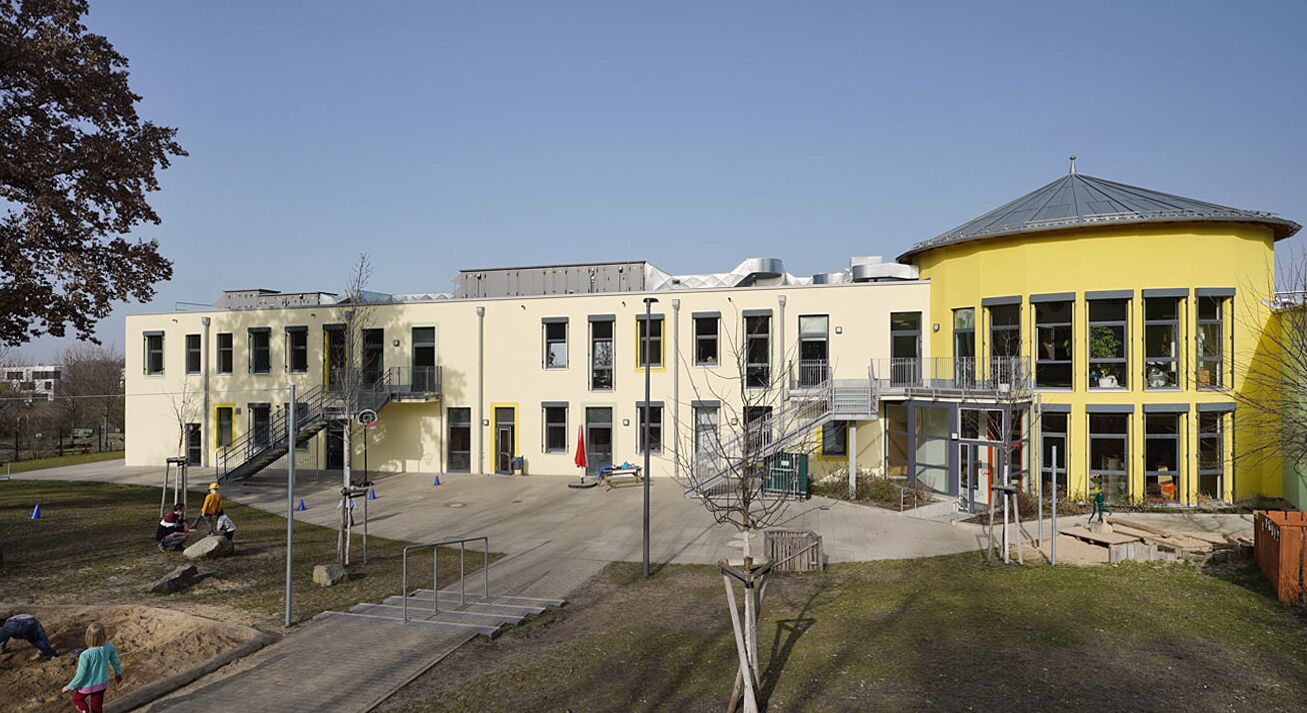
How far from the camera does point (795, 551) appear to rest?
1555 centimetres

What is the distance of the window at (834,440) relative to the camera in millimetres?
28062

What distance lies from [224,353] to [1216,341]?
36632mm

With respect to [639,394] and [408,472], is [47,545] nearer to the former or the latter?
[408,472]

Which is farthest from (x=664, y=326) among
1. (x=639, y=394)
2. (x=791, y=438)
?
(x=791, y=438)

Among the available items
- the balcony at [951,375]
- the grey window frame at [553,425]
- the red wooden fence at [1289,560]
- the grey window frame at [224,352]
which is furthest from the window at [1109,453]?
the grey window frame at [224,352]

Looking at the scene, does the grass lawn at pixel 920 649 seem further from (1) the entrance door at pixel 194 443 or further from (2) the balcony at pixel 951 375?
(1) the entrance door at pixel 194 443

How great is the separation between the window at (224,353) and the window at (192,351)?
3.93ft

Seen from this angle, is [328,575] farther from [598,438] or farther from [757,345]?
[757,345]

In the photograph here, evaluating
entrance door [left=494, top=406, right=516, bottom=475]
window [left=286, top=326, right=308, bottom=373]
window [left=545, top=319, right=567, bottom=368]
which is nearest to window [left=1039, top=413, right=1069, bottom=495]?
window [left=545, top=319, right=567, bottom=368]

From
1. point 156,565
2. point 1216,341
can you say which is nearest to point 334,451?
point 156,565

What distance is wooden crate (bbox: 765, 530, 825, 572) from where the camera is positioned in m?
15.5

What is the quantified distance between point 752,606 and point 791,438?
1644 centimetres

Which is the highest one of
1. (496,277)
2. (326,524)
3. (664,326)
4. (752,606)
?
(496,277)

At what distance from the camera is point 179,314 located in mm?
35312
